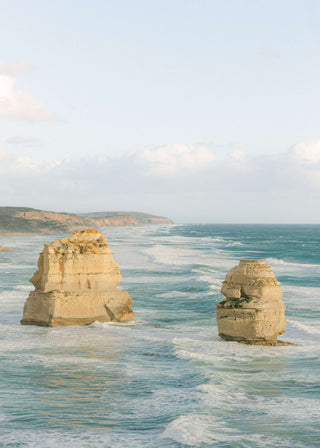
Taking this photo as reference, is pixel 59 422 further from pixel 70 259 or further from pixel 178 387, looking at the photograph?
pixel 70 259

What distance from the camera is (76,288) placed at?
22.8 meters

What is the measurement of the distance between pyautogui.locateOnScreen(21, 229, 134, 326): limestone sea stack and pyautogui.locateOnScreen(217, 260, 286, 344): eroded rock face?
5.52 meters

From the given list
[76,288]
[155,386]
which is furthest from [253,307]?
[76,288]

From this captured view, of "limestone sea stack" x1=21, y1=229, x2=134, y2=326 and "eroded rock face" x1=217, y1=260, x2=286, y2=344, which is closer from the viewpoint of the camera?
"eroded rock face" x1=217, y1=260, x2=286, y2=344

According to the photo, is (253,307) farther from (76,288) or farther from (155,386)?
(76,288)

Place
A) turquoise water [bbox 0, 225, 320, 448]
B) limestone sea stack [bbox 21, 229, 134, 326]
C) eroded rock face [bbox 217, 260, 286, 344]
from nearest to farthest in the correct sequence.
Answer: turquoise water [bbox 0, 225, 320, 448] → eroded rock face [bbox 217, 260, 286, 344] → limestone sea stack [bbox 21, 229, 134, 326]

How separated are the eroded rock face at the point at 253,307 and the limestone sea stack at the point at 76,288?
5.52 meters

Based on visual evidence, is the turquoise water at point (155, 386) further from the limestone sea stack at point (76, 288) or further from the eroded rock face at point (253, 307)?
the limestone sea stack at point (76, 288)

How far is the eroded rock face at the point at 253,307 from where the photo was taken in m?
19.2

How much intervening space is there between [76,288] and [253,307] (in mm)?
7636

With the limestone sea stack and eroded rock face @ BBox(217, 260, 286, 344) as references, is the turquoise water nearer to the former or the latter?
eroded rock face @ BBox(217, 260, 286, 344)

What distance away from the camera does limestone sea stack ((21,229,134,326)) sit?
22.3 meters

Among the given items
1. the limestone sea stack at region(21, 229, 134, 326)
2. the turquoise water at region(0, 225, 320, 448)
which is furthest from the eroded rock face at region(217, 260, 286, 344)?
the limestone sea stack at region(21, 229, 134, 326)

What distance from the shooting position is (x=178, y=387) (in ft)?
48.8
